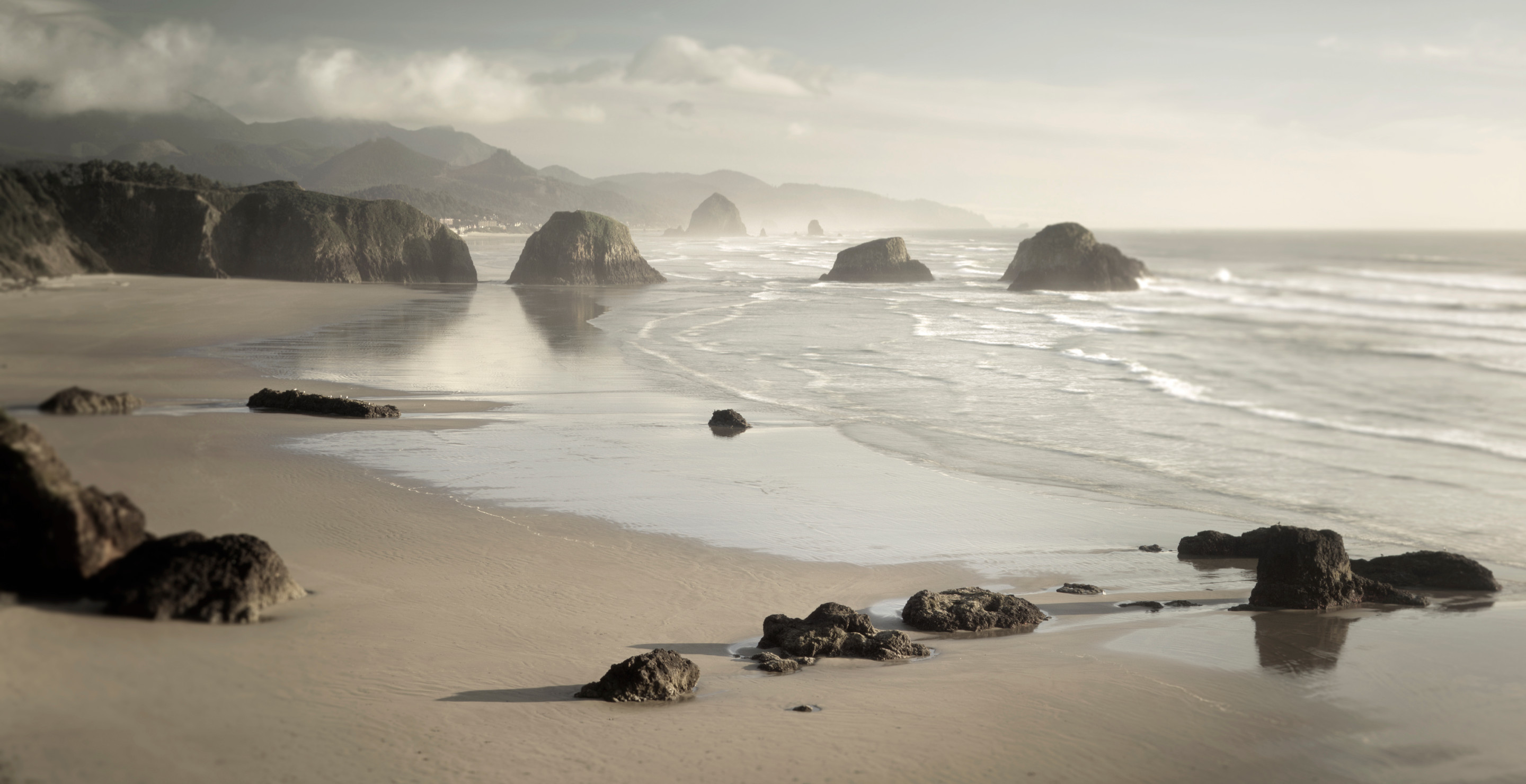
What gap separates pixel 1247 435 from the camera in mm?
22203

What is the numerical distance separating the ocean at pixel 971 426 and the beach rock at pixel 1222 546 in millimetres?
426

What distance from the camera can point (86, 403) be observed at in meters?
7.67

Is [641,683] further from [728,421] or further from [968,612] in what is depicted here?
[728,421]

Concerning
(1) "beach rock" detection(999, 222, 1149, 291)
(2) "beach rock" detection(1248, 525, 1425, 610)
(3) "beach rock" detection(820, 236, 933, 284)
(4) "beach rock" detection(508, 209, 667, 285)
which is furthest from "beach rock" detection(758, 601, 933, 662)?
(3) "beach rock" detection(820, 236, 933, 284)

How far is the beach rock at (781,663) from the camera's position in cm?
802

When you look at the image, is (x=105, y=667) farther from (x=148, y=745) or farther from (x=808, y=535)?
(x=808, y=535)

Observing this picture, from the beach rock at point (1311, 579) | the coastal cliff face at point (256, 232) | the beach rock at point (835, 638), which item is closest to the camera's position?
the beach rock at point (835, 638)

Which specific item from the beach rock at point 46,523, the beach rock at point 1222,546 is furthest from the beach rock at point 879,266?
the beach rock at point 46,523

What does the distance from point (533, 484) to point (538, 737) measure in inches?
320

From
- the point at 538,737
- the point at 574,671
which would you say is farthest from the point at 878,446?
the point at 538,737

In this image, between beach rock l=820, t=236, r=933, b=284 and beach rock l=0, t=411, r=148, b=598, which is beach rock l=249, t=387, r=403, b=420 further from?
beach rock l=820, t=236, r=933, b=284

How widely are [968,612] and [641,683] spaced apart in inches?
156

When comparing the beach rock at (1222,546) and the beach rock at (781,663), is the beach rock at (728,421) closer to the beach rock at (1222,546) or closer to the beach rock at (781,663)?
the beach rock at (1222,546)

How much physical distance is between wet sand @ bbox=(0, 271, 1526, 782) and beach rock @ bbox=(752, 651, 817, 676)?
14 centimetres
